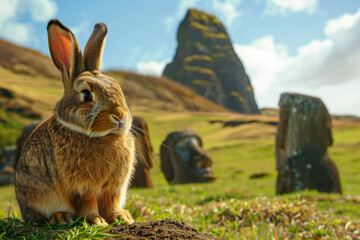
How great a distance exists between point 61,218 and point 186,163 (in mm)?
12595

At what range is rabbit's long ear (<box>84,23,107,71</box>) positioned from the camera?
3.03m

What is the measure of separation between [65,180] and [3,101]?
3106 centimetres

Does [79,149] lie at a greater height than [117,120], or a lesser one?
lesser

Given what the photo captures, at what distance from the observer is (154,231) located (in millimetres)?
2662

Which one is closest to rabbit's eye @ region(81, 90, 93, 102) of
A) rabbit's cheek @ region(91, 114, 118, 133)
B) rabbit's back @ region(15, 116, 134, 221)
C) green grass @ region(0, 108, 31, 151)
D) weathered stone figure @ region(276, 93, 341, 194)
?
rabbit's cheek @ region(91, 114, 118, 133)

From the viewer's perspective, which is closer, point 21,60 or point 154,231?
point 154,231

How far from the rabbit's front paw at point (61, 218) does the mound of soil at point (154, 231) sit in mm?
402

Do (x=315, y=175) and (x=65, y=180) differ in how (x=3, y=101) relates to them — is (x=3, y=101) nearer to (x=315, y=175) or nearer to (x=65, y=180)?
(x=315, y=175)

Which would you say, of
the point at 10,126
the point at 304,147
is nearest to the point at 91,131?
the point at 304,147

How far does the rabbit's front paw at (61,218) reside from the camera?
277cm

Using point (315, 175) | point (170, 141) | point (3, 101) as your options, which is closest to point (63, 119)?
point (315, 175)

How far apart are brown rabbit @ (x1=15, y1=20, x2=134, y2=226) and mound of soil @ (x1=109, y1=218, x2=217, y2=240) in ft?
0.59

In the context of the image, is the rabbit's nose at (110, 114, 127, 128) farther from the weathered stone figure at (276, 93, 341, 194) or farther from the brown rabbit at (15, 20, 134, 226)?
the weathered stone figure at (276, 93, 341, 194)

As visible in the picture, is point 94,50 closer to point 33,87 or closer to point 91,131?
point 91,131
